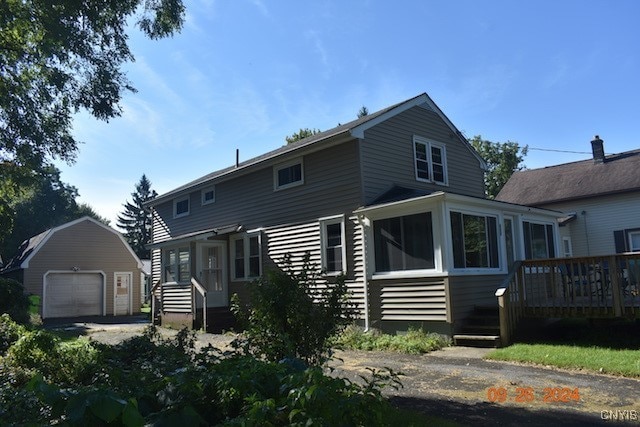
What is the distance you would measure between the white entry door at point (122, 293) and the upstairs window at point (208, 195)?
11.0 meters

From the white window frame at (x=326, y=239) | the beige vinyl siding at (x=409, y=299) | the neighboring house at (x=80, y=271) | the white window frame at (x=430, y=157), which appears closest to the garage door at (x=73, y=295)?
the neighboring house at (x=80, y=271)

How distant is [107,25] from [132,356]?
→ 916 centimetres

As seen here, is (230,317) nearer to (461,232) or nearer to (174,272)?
(174,272)

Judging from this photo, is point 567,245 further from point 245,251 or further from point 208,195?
point 208,195

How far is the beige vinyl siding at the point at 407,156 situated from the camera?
14.0m

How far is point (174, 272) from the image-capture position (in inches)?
759

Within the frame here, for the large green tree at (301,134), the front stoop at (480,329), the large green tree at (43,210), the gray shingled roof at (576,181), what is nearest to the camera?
the front stoop at (480,329)

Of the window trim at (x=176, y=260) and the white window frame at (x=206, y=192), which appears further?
the white window frame at (x=206, y=192)

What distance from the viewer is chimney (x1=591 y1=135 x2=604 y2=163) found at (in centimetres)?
2412

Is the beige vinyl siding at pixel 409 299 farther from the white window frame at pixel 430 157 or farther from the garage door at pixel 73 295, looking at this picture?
the garage door at pixel 73 295

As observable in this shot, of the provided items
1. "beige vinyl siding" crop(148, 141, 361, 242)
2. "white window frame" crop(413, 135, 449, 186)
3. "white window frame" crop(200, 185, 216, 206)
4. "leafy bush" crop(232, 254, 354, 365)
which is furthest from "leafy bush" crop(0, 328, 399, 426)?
"white window frame" crop(200, 185, 216, 206)

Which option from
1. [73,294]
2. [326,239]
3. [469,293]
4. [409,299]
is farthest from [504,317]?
[73,294]

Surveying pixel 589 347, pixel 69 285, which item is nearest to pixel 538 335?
pixel 589 347

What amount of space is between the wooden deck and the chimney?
15.2m
